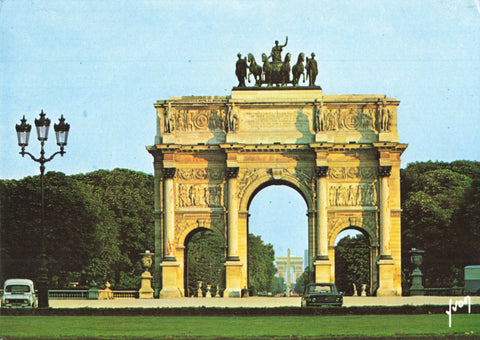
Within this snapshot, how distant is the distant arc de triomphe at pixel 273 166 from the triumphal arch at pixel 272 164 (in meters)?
0.06

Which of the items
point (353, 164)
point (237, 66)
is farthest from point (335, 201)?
point (237, 66)

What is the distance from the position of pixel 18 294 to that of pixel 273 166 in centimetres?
2014

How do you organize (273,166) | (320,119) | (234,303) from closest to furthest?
(234,303), (320,119), (273,166)

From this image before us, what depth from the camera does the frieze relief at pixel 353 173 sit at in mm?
59438

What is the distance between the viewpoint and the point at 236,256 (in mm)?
58719

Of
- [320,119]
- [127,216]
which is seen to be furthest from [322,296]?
[127,216]

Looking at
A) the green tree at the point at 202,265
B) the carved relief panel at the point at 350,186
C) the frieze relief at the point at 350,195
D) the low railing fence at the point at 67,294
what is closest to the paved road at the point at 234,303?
the low railing fence at the point at 67,294

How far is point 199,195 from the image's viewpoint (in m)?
60.0

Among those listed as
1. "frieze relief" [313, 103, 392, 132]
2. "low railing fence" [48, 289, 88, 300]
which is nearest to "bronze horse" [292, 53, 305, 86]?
"frieze relief" [313, 103, 392, 132]

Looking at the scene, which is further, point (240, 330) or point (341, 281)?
point (341, 281)

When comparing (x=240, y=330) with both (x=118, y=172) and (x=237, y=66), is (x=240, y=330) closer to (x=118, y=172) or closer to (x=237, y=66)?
(x=237, y=66)

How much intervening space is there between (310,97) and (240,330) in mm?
36145

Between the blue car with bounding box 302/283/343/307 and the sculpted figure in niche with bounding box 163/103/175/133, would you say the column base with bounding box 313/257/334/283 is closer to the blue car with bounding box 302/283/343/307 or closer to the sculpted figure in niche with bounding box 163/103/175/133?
the sculpted figure in niche with bounding box 163/103/175/133

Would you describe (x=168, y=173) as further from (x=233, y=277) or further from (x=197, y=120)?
(x=233, y=277)
